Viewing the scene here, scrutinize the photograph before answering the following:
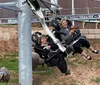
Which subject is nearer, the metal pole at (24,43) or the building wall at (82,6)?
the metal pole at (24,43)

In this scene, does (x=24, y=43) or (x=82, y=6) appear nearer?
(x=24, y=43)

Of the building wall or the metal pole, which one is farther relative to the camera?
the building wall

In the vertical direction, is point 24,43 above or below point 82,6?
above

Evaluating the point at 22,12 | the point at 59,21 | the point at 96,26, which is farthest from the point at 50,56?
the point at 96,26

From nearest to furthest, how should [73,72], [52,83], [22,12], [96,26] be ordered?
[22,12] → [52,83] → [73,72] → [96,26]

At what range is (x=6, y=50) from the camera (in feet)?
64.8

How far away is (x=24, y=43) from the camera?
1174cm

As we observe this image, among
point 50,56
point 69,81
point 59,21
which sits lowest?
point 69,81

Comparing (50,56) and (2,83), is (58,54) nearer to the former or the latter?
(50,56)

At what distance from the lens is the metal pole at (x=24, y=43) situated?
11406 mm

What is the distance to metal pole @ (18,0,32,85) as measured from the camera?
11406 mm

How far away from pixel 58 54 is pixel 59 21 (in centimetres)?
73

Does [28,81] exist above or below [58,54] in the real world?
below

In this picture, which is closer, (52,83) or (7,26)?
(52,83)
